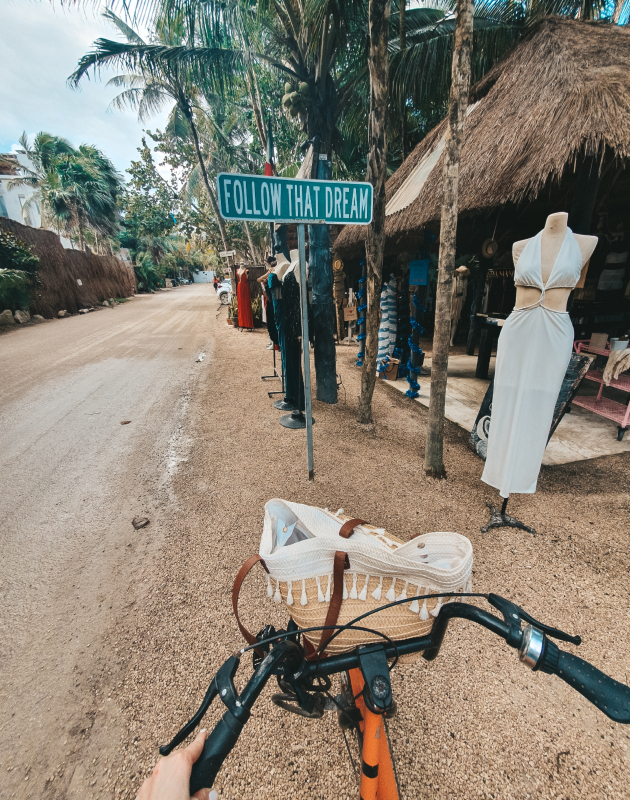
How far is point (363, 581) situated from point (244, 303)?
1042 centimetres

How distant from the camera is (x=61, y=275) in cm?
1384

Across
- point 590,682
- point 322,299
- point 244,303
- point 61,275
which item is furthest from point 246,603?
point 61,275

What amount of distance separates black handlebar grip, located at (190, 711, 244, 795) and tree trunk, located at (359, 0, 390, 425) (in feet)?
11.4

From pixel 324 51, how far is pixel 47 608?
9.23m

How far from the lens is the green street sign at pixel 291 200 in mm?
2189

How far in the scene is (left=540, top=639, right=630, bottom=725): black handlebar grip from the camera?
668mm

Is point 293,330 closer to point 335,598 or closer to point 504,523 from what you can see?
point 504,523

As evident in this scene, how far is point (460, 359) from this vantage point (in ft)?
24.2

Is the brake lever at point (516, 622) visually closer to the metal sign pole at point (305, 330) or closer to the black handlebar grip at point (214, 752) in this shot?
the black handlebar grip at point (214, 752)

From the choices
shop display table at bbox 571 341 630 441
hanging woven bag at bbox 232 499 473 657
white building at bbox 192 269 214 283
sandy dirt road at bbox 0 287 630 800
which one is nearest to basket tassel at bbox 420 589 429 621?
hanging woven bag at bbox 232 499 473 657

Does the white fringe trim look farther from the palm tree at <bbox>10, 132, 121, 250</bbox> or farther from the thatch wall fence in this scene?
the palm tree at <bbox>10, 132, 121, 250</bbox>

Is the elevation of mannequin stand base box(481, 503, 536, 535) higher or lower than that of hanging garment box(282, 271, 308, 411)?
lower

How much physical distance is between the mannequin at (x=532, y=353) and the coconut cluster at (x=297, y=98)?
7214 millimetres

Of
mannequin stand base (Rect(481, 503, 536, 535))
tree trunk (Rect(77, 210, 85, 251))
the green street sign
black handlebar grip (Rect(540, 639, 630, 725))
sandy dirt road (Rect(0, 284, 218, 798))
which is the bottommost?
mannequin stand base (Rect(481, 503, 536, 535))
